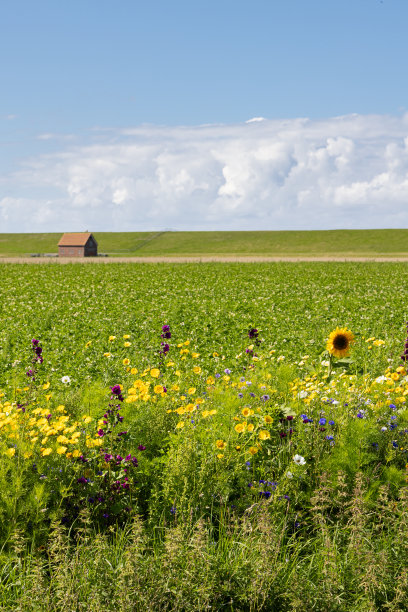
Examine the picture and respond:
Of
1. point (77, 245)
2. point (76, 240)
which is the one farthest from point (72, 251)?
point (76, 240)

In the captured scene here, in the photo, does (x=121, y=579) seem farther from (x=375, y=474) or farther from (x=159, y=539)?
(x=375, y=474)

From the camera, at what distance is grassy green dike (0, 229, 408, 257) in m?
127

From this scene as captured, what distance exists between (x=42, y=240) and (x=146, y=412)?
152698 mm

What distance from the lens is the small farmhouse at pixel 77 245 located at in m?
100

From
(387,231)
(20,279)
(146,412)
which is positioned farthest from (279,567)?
(387,231)

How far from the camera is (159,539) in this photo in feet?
12.9

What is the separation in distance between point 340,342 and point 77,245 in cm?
9891

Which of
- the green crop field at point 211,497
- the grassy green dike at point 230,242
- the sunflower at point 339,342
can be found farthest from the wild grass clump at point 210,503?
the grassy green dike at point 230,242

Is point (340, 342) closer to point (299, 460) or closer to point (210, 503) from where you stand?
point (299, 460)

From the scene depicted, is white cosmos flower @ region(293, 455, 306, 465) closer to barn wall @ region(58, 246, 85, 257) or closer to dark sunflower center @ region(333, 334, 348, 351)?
dark sunflower center @ region(333, 334, 348, 351)

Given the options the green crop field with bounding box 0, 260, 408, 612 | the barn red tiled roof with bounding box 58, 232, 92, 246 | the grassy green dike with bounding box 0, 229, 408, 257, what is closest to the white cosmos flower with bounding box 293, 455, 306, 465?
the green crop field with bounding box 0, 260, 408, 612

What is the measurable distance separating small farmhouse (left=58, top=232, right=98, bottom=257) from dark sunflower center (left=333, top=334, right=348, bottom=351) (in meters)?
98.0

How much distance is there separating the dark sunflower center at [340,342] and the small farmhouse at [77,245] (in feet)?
321

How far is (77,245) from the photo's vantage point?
100500mm
